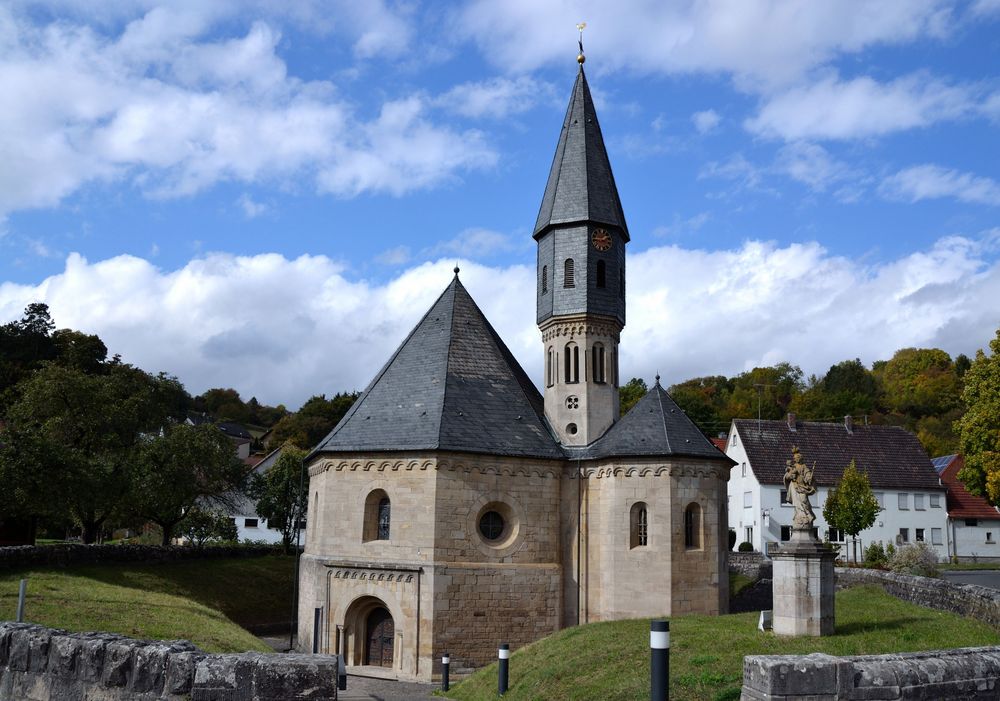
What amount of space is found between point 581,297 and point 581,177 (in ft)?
16.6

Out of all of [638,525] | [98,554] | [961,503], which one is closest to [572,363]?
[638,525]

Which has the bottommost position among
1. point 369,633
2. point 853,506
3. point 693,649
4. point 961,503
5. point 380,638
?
point 380,638

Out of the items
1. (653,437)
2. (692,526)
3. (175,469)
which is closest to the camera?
(692,526)

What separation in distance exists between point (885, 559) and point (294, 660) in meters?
38.7

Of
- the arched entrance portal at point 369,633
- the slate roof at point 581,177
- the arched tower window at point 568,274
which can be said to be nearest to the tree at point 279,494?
the arched entrance portal at point 369,633

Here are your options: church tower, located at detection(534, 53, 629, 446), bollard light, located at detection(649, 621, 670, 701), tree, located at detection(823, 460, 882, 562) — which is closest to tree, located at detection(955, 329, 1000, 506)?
tree, located at detection(823, 460, 882, 562)

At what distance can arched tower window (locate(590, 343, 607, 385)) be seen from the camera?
32.8m

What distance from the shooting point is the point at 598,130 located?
35.9m

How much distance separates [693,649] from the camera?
1616 cm

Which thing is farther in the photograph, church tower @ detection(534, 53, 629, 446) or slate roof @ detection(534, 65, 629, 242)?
slate roof @ detection(534, 65, 629, 242)

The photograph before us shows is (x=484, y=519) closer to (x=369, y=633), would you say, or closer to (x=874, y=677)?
(x=369, y=633)

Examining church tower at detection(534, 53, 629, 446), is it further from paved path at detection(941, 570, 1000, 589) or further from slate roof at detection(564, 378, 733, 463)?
paved path at detection(941, 570, 1000, 589)

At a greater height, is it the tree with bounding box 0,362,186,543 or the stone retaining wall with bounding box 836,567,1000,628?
the tree with bounding box 0,362,186,543

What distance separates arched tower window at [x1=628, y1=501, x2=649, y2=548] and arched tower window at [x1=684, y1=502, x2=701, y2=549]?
4.38 feet
